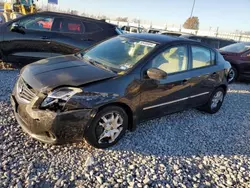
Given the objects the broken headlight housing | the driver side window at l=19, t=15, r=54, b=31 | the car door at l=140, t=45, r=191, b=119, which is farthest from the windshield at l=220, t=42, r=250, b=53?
the broken headlight housing

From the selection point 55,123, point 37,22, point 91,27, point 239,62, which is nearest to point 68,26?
point 91,27

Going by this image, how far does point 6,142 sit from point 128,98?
175 centimetres

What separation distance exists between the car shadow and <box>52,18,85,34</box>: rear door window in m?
4.05

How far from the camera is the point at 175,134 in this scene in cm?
411

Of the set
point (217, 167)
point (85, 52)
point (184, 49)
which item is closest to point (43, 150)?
point (85, 52)

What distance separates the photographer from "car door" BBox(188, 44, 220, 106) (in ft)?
14.6

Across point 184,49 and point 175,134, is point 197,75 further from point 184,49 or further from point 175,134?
point 175,134

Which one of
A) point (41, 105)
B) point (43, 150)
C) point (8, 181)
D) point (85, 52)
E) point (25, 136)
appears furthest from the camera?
point (85, 52)

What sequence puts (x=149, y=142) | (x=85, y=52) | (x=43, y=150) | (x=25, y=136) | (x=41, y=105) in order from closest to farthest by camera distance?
(x=41, y=105) → (x=43, y=150) → (x=25, y=136) → (x=149, y=142) → (x=85, y=52)

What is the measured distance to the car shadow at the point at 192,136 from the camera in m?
3.61

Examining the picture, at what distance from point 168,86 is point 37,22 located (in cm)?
463

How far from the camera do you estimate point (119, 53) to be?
157 inches

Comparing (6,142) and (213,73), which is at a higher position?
(213,73)

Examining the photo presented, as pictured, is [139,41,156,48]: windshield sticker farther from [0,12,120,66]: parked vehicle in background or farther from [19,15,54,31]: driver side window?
[19,15,54,31]: driver side window
